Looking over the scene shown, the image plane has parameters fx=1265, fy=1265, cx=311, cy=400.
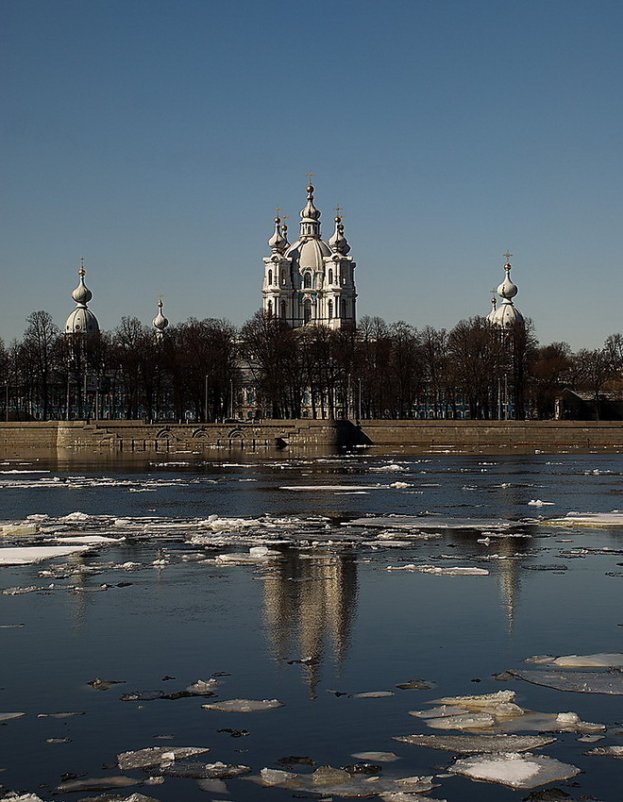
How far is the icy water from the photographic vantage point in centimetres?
1040

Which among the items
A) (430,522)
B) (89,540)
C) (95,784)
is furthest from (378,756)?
(430,522)

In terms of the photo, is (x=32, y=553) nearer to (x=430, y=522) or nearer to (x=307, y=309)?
(x=430, y=522)

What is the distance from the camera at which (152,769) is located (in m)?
10.4

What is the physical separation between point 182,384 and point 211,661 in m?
101

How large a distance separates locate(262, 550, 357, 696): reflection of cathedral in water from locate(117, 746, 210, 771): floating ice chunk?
2.20 metres

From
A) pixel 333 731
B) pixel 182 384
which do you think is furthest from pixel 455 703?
pixel 182 384

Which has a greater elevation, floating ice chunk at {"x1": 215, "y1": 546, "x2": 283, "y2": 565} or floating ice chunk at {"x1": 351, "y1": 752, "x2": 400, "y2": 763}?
floating ice chunk at {"x1": 215, "y1": 546, "x2": 283, "y2": 565}

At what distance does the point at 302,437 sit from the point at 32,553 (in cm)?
7362

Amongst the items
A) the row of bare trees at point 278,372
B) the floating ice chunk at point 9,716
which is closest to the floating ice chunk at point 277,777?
the floating ice chunk at point 9,716

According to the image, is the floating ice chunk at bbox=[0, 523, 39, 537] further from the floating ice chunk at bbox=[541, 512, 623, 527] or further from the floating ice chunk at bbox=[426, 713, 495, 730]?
the floating ice chunk at bbox=[426, 713, 495, 730]

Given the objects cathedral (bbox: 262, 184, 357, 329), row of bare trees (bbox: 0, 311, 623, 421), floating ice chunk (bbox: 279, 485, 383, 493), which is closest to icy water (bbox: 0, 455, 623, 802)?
floating ice chunk (bbox: 279, 485, 383, 493)

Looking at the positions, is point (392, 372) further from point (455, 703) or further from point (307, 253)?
point (455, 703)

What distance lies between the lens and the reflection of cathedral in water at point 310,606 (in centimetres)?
1498

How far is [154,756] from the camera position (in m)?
10.7
